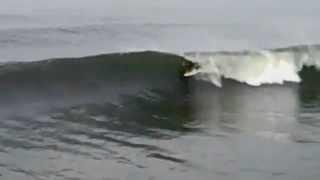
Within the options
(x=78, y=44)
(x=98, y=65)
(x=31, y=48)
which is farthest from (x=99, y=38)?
(x=98, y=65)

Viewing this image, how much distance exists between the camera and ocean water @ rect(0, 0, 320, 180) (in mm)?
6742

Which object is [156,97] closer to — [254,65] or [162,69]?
[162,69]

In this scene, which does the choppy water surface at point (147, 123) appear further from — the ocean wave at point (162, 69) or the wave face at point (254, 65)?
the wave face at point (254, 65)

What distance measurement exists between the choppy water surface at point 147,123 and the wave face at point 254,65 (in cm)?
26

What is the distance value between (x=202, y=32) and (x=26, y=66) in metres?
6.27

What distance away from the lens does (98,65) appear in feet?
37.4

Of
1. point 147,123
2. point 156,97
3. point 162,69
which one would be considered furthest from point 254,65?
point 147,123

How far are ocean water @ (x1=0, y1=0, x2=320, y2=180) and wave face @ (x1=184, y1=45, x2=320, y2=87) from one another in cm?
2

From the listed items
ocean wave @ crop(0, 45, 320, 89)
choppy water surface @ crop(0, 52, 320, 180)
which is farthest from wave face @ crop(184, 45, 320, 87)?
choppy water surface @ crop(0, 52, 320, 180)

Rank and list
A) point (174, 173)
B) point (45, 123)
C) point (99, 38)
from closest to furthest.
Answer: point (174, 173) → point (45, 123) → point (99, 38)

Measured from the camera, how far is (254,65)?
40.0ft

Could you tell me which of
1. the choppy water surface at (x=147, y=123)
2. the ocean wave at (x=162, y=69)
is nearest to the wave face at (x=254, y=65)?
the ocean wave at (x=162, y=69)

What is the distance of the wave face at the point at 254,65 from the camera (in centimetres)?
1157

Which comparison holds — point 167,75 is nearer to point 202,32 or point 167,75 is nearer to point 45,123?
point 45,123
